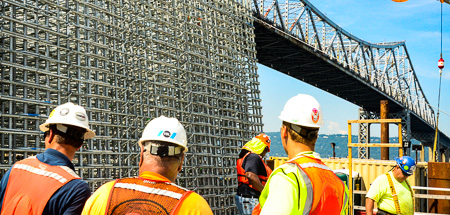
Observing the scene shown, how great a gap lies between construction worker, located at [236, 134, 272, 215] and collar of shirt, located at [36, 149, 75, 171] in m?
3.26

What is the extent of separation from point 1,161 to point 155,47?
12.4 feet

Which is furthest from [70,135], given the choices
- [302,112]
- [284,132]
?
[302,112]

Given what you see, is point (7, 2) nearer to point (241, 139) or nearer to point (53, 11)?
point (53, 11)

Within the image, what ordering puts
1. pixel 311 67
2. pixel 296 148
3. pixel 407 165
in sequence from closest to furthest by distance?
pixel 296 148, pixel 407 165, pixel 311 67

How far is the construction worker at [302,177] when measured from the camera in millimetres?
2381

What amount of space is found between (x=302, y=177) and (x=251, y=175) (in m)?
3.47

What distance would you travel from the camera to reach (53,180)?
274 cm

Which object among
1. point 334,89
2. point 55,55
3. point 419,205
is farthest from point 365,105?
point 55,55

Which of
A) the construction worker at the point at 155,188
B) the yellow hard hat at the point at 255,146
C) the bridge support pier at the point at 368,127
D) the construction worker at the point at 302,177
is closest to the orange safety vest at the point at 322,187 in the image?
the construction worker at the point at 302,177

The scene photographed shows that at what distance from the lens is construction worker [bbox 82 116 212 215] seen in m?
2.19

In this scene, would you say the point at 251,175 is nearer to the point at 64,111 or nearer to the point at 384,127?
the point at 64,111

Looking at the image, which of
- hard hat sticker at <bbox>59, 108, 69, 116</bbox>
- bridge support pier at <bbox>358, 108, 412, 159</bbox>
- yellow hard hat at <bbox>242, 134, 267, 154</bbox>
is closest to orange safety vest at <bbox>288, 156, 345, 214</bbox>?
hard hat sticker at <bbox>59, 108, 69, 116</bbox>

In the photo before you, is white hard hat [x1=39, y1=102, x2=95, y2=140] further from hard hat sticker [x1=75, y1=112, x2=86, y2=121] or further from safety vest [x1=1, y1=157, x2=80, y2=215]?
safety vest [x1=1, y1=157, x2=80, y2=215]

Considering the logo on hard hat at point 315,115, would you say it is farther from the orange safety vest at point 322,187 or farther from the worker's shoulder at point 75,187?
the worker's shoulder at point 75,187
